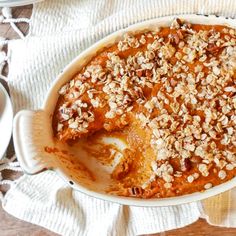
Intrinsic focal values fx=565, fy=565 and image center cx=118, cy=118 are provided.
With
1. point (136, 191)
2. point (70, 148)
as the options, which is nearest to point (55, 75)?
point (70, 148)

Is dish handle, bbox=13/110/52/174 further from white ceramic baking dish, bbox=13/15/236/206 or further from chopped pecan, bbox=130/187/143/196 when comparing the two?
chopped pecan, bbox=130/187/143/196

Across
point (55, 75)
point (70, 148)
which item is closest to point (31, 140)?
point (70, 148)

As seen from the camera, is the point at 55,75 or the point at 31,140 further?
the point at 55,75

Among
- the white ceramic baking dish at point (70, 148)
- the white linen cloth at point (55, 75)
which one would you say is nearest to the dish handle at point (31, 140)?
the white ceramic baking dish at point (70, 148)

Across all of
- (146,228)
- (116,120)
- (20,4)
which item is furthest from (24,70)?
(146,228)

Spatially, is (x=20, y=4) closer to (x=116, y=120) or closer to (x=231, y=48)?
(x=116, y=120)

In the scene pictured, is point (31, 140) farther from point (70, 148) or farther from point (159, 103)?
point (159, 103)

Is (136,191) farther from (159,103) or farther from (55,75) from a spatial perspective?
(55,75)

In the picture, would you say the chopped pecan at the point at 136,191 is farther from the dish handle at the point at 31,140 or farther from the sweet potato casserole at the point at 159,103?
the dish handle at the point at 31,140

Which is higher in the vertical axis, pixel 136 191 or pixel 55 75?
pixel 55 75
